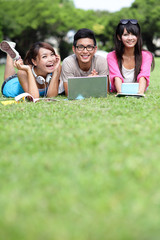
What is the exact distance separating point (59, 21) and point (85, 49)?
103 feet

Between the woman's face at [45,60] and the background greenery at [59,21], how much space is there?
84.4 feet

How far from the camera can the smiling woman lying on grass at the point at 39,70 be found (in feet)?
12.8

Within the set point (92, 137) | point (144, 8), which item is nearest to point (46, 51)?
point (92, 137)

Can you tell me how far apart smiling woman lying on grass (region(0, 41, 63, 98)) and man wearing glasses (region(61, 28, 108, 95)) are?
0.16 meters

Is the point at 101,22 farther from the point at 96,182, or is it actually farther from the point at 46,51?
the point at 96,182

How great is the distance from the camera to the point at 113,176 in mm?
1302

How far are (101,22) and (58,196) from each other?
3651 centimetres

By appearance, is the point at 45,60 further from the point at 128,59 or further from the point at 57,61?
the point at 128,59

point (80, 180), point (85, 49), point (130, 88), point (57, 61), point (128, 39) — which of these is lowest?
point (80, 180)

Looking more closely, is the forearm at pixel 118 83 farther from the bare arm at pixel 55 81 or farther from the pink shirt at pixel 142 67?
the bare arm at pixel 55 81

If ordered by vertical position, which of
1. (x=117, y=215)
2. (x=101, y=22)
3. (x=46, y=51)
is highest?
(x=101, y=22)

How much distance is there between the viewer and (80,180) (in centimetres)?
126

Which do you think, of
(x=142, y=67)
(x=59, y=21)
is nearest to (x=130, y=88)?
(x=142, y=67)

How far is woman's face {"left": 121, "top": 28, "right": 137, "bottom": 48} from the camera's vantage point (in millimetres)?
4043
